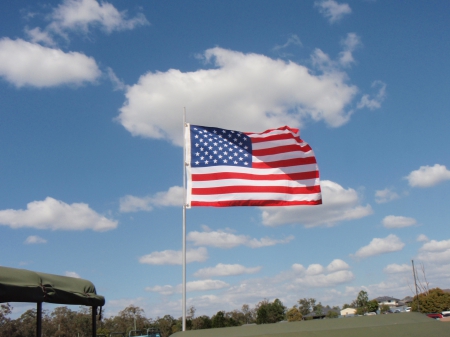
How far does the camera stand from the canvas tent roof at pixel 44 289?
6.43 metres

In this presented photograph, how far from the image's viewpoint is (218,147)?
1218 cm

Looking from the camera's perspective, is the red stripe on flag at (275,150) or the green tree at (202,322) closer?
the red stripe on flag at (275,150)

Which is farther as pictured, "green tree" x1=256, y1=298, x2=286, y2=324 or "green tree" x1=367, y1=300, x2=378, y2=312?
"green tree" x1=367, y1=300, x2=378, y2=312

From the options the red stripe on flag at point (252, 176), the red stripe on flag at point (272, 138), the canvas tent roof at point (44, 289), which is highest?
the red stripe on flag at point (272, 138)

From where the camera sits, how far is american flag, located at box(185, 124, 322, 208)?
38.2 ft

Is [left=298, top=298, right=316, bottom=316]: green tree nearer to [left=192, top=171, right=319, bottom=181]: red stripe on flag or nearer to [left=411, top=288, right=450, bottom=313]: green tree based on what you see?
[left=411, top=288, right=450, bottom=313]: green tree

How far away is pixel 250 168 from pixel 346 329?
740 centimetres

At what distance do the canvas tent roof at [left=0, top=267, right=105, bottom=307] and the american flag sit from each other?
3701 millimetres

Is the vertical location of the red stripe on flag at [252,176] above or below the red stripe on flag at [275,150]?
below

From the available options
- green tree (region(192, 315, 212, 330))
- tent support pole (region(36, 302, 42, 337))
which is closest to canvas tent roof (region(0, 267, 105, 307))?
tent support pole (region(36, 302, 42, 337))

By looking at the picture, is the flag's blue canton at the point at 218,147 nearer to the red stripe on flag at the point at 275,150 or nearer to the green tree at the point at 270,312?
the red stripe on flag at the point at 275,150

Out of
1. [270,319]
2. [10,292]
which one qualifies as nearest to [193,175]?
[10,292]

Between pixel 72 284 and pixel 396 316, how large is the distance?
5331 millimetres

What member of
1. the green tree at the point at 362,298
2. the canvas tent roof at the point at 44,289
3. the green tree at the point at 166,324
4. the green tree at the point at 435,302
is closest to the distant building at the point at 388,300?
the green tree at the point at 362,298
